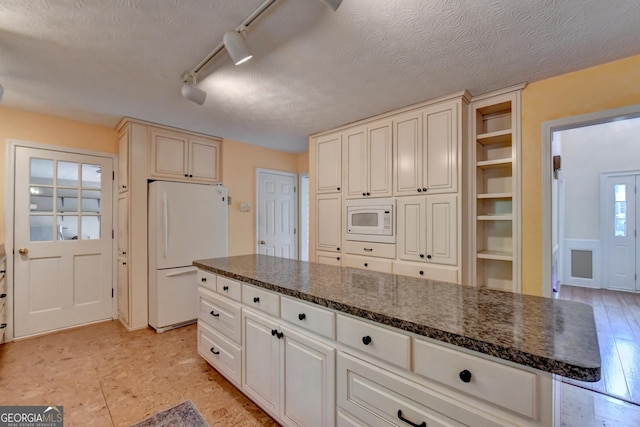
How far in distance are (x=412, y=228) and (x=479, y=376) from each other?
1951 millimetres

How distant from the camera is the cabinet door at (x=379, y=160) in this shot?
117 inches

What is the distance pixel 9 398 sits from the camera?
202cm

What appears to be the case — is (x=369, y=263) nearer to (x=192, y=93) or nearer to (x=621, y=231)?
(x=192, y=93)

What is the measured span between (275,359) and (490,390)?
1118mm

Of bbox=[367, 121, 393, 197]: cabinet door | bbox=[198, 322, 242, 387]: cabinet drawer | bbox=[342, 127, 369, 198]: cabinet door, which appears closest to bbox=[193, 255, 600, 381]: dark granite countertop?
bbox=[198, 322, 242, 387]: cabinet drawer

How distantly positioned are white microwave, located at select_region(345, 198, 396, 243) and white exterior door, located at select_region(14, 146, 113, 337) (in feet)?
9.42

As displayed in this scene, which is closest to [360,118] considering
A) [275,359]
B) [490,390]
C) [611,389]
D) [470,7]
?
[470,7]

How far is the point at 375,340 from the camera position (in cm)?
119

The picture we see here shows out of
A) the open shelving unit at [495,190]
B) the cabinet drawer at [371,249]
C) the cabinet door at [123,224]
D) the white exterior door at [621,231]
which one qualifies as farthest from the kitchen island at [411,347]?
the white exterior door at [621,231]

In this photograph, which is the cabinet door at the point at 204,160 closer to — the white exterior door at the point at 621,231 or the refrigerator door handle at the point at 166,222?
the refrigerator door handle at the point at 166,222

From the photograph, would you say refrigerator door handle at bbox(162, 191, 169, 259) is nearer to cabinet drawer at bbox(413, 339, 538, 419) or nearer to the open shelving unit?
cabinet drawer at bbox(413, 339, 538, 419)

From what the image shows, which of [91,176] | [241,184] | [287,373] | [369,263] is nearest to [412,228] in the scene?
[369,263]

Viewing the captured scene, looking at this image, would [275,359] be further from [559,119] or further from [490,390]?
[559,119]

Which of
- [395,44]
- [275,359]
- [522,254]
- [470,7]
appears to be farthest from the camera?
[522,254]
